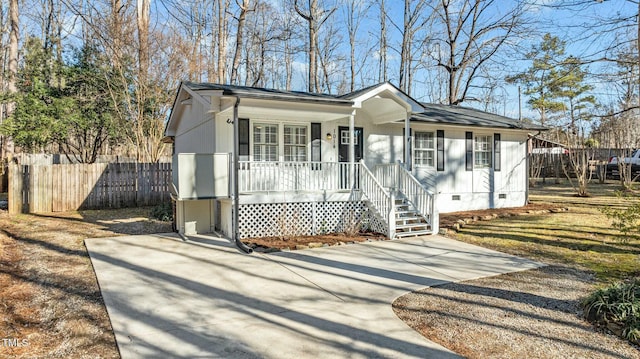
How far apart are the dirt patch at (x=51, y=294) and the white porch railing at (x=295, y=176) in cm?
333

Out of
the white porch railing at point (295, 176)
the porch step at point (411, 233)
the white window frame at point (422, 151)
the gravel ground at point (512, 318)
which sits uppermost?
the white window frame at point (422, 151)

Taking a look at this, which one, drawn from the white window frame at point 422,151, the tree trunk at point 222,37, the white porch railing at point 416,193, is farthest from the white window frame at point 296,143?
the tree trunk at point 222,37

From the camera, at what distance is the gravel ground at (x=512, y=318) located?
3.70 meters

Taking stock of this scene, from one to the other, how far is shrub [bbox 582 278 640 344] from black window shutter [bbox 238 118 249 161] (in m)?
7.72

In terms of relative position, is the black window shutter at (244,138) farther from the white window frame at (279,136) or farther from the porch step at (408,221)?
the porch step at (408,221)

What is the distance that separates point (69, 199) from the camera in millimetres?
13508

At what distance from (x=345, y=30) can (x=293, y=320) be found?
27152 millimetres

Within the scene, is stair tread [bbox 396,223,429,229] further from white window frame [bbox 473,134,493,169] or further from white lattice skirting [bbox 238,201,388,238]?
white window frame [bbox 473,134,493,169]

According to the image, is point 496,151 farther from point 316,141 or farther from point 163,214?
point 163,214

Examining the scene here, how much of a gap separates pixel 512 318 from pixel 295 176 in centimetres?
628

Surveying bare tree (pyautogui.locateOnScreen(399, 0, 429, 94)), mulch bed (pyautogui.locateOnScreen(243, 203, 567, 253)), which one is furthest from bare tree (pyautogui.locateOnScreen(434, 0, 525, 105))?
mulch bed (pyautogui.locateOnScreen(243, 203, 567, 253))

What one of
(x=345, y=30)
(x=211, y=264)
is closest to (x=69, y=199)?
(x=211, y=264)

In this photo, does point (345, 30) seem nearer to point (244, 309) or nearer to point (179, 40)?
point (179, 40)

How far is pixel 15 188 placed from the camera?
40.7 feet
